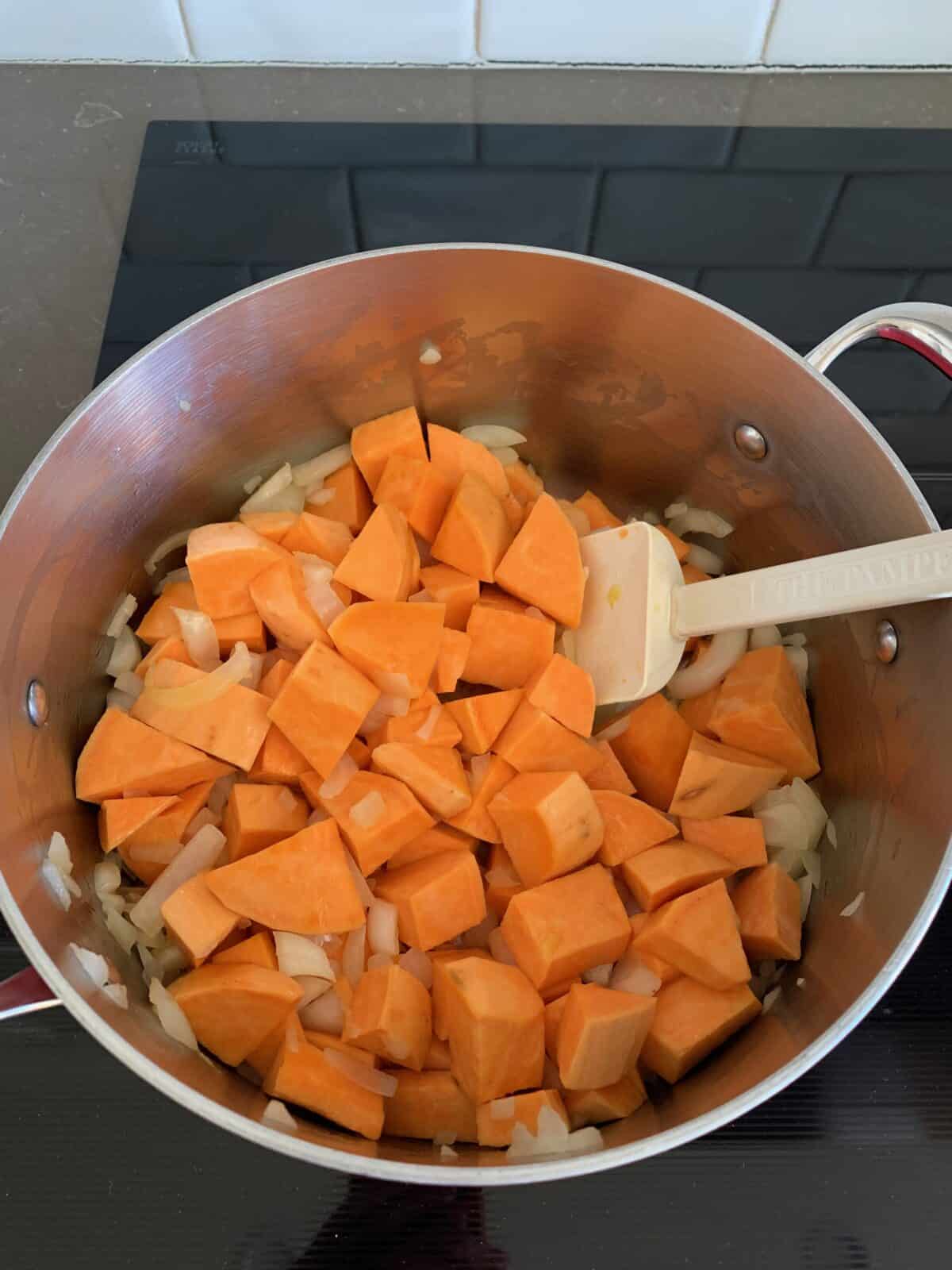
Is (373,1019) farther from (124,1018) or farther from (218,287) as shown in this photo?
(218,287)

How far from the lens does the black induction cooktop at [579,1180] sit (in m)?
0.90

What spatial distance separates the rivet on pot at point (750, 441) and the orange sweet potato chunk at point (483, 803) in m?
0.48

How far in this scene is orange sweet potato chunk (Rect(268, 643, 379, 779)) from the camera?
1.06 m

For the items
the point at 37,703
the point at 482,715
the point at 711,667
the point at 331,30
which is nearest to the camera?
the point at 37,703

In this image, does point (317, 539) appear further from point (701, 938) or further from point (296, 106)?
point (296, 106)

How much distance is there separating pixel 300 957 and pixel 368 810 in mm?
163

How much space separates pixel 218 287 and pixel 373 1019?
0.96m

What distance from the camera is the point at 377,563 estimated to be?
3.76 feet

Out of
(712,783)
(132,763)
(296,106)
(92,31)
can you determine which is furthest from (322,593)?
(92,31)

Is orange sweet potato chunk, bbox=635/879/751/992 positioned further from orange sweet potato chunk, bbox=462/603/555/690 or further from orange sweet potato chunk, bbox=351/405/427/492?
orange sweet potato chunk, bbox=351/405/427/492

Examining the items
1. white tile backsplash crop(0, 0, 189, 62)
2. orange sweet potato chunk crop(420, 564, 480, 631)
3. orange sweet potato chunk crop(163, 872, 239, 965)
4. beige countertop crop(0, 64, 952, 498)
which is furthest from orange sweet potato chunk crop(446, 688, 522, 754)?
white tile backsplash crop(0, 0, 189, 62)

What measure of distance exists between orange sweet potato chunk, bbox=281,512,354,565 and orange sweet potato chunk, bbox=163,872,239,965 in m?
0.41

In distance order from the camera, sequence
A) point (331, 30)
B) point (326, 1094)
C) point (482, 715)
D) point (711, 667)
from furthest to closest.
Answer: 1. point (331, 30)
2. point (711, 667)
3. point (482, 715)
4. point (326, 1094)

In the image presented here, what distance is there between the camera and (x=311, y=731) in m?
1.07
